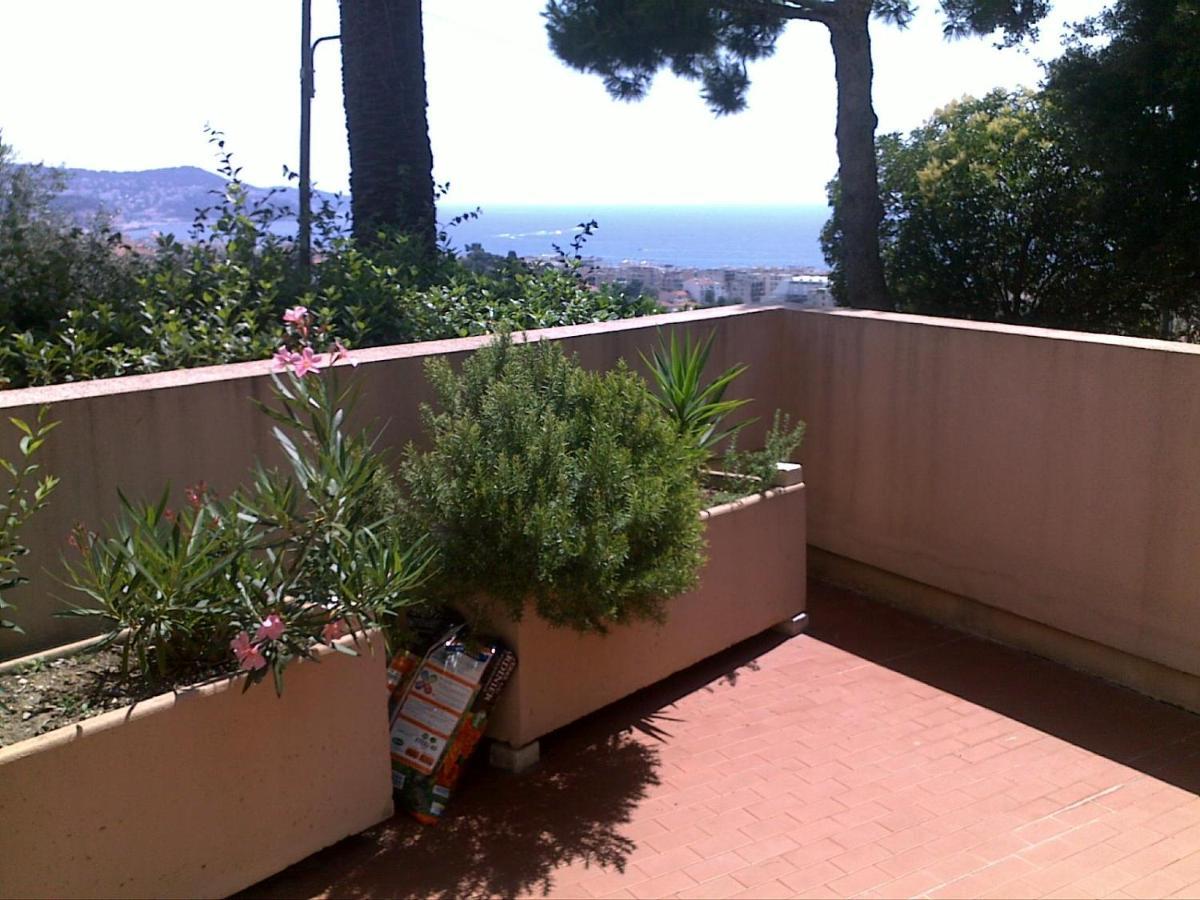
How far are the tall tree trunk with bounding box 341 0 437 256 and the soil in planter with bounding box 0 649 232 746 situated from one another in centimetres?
527

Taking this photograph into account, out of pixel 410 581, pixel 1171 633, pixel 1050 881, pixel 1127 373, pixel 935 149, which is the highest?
pixel 935 149

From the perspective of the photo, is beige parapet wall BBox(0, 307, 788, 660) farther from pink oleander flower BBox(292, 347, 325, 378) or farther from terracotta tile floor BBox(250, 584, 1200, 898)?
terracotta tile floor BBox(250, 584, 1200, 898)

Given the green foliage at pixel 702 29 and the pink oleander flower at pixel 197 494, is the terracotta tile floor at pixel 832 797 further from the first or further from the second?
the green foliage at pixel 702 29

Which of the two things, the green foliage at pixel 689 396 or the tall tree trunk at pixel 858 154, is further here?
the tall tree trunk at pixel 858 154

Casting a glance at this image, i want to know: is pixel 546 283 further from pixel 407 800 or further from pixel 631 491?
pixel 407 800

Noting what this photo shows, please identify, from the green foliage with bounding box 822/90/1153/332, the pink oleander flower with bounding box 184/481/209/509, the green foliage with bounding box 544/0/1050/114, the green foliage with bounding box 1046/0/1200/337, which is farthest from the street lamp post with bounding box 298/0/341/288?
the pink oleander flower with bounding box 184/481/209/509

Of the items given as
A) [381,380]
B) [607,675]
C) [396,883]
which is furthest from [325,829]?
[381,380]

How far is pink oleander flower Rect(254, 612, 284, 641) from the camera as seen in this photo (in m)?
3.71

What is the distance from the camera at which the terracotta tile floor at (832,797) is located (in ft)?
13.4

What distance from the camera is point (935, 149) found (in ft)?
37.9

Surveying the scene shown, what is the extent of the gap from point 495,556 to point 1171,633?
3.06 m

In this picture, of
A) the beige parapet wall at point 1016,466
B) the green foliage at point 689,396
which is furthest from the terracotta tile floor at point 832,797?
the green foliage at point 689,396

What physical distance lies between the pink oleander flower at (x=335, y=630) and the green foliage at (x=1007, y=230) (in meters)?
8.29

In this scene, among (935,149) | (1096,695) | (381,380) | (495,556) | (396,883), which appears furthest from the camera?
(935,149)
